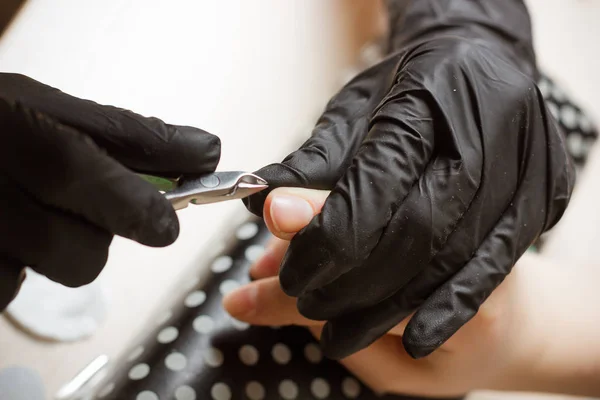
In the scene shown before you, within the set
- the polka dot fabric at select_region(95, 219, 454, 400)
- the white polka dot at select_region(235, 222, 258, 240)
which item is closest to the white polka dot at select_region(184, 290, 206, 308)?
the polka dot fabric at select_region(95, 219, 454, 400)

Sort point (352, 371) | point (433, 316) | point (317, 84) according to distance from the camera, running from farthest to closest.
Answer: point (317, 84)
point (352, 371)
point (433, 316)

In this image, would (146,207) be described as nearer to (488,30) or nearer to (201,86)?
(201,86)

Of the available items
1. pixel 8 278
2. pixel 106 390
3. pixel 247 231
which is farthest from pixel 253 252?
pixel 8 278

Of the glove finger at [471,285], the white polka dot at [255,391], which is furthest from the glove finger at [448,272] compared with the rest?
the white polka dot at [255,391]

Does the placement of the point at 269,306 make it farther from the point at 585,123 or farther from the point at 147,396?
the point at 585,123

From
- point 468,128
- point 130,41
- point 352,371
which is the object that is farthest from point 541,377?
point 130,41

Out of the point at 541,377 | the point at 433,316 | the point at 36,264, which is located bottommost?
the point at 541,377

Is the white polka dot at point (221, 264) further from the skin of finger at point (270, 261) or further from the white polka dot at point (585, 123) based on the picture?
the white polka dot at point (585, 123)

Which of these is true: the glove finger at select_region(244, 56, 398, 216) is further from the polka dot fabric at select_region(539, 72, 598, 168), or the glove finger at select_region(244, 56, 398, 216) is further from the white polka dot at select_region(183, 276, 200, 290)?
the polka dot fabric at select_region(539, 72, 598, 168)
